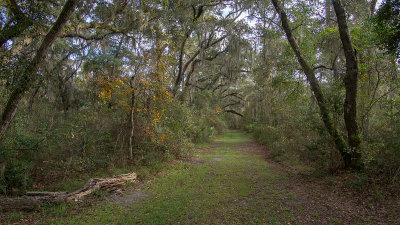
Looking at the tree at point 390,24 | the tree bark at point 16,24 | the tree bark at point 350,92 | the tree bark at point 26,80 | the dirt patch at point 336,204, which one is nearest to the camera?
the dirt patch at point 336,204

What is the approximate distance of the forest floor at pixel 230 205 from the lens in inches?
149

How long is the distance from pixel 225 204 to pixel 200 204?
0.52 m

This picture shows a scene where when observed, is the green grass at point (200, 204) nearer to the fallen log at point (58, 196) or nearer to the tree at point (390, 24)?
the fallen log at point (58, 196)

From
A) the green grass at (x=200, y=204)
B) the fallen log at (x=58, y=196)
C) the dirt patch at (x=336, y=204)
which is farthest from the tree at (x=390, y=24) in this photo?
the fallen log at (x=58, y=196)

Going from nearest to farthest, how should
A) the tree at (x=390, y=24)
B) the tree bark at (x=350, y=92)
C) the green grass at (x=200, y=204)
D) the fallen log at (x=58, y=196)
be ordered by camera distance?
1. the green grass at (x=200, y=204)
2. the fallen log at (x=58, y=196)
3. the tree at (x=390, y=24)
4. the tree bark at (x=350, y=92)

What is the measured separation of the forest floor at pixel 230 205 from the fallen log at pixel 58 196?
22cm

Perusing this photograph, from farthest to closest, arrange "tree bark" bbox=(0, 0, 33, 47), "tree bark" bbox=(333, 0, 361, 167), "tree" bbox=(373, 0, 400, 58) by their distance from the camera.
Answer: "tree bark" bbox=(333, 0, 361, 167) < "tree bark" bbox=(0, 0, 33, 47) < "tree" bbox=(373, 0, 400, 58)

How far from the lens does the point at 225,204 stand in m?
4.58

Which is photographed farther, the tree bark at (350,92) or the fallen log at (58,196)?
the tree bark at (350,92)

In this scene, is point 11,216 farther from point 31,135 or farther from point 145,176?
→ point 145,176

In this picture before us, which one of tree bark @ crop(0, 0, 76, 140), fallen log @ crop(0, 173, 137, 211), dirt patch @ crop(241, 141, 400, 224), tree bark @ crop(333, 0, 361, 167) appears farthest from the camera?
tree bark @ crop(333, 0, 361, 167)

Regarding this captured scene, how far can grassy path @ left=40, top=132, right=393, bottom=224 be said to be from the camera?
3.80m

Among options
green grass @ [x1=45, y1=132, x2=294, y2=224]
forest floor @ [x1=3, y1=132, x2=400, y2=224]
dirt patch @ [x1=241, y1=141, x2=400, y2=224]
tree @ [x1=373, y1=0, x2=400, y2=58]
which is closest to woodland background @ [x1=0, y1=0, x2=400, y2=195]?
tree @ [x1=373, y1=0, x2=400, y2=58]

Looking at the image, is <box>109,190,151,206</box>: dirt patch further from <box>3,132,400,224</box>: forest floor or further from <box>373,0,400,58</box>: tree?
<box>373,0,400,58</box>: tree
